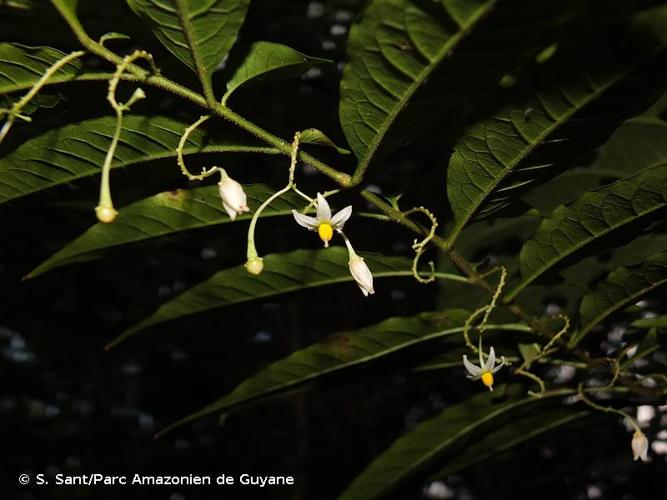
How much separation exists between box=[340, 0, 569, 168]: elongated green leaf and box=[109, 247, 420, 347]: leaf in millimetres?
221

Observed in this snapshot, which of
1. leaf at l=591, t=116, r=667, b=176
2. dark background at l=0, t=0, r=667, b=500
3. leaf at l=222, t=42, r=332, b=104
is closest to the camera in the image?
leaf at l=222, t=42, r=332, b=104

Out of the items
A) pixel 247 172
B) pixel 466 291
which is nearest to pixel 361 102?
pixel 466 291

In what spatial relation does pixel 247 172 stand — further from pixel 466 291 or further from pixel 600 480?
pixel 600 480

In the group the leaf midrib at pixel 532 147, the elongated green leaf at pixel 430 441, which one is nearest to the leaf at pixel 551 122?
the leaf midrib at pixel 532 147

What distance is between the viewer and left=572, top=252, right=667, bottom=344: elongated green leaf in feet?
2.23

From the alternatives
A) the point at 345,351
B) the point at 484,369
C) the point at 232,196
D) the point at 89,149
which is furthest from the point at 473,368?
the point at 89,149

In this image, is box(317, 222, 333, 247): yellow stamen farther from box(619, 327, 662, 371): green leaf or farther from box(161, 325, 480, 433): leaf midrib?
box(619, 327, 662, 371): green leaf

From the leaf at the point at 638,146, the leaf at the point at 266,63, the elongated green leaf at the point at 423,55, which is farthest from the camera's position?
the leaf at the point at 638,146

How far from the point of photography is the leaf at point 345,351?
0.79 metres

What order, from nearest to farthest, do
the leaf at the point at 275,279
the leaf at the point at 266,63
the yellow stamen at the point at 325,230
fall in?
1. the leaf at the point at 266,63
2. the yellow stamen at the point at 325,230
3. the leaf at the point at 275,279

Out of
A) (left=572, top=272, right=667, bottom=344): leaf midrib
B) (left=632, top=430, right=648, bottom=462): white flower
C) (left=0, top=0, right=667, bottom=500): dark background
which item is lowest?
(left=632, top=430, right=648, bottom=462): white flower

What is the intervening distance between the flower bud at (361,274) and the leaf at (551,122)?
9cm

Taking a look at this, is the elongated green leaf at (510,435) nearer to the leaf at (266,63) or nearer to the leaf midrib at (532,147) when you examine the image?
the leaf midrib at (532,147)

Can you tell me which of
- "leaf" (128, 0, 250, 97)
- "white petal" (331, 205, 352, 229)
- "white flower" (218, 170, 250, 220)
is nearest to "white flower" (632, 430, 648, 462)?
"white petal" (331, 205, 352, 229)
